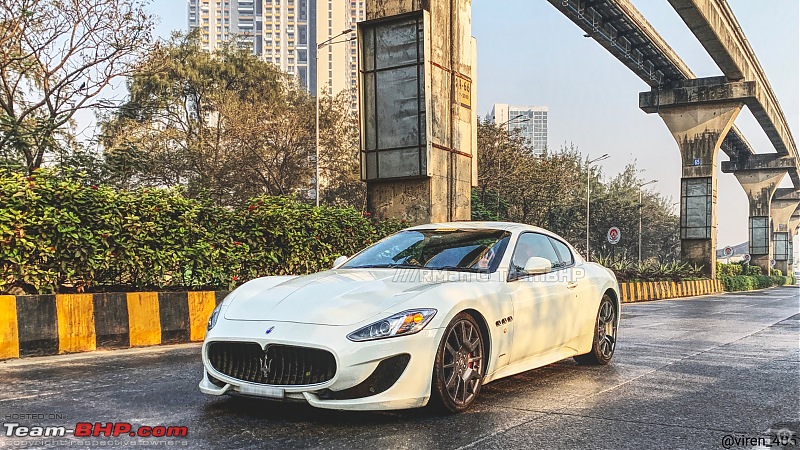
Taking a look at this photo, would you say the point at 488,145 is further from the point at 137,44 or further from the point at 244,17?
the point at 244,17

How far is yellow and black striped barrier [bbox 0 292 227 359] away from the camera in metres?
6.84

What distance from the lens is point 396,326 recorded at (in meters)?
4.35

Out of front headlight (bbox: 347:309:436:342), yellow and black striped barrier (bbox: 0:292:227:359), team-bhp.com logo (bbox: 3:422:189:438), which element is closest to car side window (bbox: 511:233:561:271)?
front headlight (bbox: 347:309:436:342)

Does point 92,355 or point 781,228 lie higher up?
point 92,355

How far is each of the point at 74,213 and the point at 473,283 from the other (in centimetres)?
472

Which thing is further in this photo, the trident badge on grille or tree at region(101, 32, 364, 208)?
tree at region(101, 32, 364, 208)

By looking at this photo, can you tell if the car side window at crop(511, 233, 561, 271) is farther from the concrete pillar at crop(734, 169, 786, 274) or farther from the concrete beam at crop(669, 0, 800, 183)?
the concrete pillar at crop(734, 169, 786, 274)

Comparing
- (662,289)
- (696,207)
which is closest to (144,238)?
(662,289)

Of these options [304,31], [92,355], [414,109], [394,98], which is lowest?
[92,355]

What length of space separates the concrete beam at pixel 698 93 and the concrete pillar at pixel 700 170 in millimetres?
576

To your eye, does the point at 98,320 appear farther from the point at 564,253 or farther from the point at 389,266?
the point at 564,253

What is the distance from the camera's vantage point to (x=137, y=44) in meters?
22.8

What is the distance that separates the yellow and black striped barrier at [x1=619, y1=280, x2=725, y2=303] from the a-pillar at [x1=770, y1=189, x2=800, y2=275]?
197ft

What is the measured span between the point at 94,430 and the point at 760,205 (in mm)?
70256
